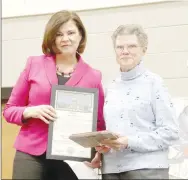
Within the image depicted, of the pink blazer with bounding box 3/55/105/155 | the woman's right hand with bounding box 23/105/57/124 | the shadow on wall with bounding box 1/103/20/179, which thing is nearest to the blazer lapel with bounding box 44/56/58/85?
the pink blazer with bounding box 3/55/105/155

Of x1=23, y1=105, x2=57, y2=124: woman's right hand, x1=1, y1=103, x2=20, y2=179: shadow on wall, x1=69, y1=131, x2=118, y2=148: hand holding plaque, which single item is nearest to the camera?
x1=69, y1=131, x2=118, y2=148: hand holding plaque

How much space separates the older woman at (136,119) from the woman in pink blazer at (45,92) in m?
0.13

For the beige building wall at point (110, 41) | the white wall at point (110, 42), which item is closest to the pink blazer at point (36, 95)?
the beige building wall at point (110, 41)

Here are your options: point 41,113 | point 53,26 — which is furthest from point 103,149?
point 53,26

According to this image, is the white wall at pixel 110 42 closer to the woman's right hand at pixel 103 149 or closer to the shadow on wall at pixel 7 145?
the shadow on wall at pixel 7 145

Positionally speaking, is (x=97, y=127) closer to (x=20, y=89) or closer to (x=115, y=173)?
(x=115, y=173)

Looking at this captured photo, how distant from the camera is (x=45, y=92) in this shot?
1.28 meters

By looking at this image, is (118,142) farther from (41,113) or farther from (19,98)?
(19,98)

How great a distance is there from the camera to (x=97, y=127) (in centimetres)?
134

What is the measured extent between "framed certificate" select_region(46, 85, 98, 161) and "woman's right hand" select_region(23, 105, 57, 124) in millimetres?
28

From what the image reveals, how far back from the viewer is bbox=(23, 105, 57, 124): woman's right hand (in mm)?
1223

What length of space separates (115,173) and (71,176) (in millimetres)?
168

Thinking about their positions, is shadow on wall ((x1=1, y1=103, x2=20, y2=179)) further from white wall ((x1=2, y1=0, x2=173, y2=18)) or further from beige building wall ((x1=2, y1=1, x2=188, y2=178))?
white wall ((x1=2, y1=0, x2=173, y2=18))

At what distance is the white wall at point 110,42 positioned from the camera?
6.79ft
